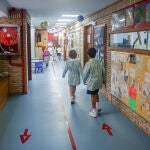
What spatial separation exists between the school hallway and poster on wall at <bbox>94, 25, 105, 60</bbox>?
4.82ft

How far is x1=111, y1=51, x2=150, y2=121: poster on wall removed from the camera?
14.6 ft

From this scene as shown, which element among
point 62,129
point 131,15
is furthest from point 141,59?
point 62,129

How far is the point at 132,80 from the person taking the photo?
505 cm

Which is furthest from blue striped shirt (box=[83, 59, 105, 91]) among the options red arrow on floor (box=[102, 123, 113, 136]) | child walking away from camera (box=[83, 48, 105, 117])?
red arrow on floor (box=[102, 123, 113, 136])

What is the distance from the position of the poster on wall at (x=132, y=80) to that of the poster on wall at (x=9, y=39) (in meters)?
3.02

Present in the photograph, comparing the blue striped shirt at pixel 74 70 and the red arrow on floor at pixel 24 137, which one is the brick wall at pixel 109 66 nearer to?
the blue striped shirt at pixel 74 70

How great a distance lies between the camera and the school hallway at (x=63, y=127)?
4129 millimetres

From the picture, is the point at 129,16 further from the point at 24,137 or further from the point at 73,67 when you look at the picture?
the point at 24,137

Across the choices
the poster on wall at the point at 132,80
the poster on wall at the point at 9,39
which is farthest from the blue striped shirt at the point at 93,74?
the poster on wall at the point at 9,39

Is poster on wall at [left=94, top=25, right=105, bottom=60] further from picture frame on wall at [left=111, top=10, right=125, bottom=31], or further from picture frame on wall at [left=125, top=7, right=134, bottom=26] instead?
picture frame on wall at [left=125, top=7, right=134, bottom=26]

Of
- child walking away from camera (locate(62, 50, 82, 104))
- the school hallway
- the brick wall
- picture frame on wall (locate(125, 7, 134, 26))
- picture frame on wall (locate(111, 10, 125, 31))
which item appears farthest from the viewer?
child walking away from camera (locate(62, 50, 82, 104))

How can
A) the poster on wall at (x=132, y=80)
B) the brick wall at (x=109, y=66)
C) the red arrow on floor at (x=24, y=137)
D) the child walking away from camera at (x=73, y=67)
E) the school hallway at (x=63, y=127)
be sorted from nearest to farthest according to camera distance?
the school hallway at (x=63, y=127) < the red arrow on floor at (x=24, y=137) < the poster on wall at (x=132, y=80) < the brick wall at (x=109, y=66) < the child walking away from camera at (x=73, y=67)

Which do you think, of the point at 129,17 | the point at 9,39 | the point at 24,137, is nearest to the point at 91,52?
the point at 129,17

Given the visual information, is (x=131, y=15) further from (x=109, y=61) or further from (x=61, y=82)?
(x=61, y=82)
